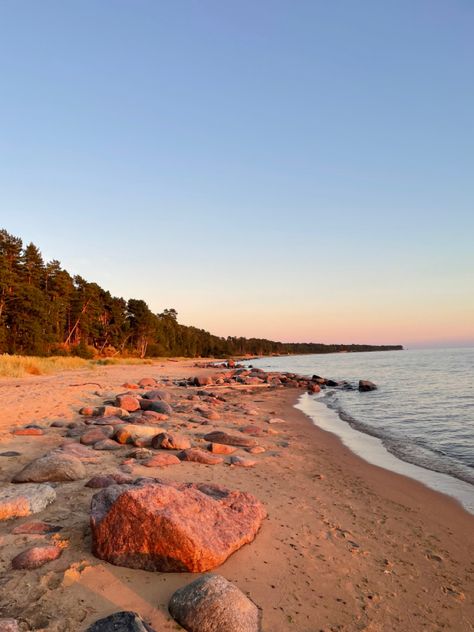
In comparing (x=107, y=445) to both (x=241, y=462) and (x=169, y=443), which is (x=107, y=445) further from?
(x=241, y=462)

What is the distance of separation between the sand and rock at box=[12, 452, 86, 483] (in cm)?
31

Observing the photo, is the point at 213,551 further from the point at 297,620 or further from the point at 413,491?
the point at 413,491

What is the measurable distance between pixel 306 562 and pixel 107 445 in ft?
18.0

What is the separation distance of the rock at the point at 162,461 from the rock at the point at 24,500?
2.16m

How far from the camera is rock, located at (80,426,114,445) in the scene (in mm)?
8938

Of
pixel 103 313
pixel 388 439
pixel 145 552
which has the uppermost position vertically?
pixel 103 313

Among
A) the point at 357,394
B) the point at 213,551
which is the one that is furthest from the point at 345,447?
the point at 357,394

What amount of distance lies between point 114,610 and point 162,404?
1170 centimetres

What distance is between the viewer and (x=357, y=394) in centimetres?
2514

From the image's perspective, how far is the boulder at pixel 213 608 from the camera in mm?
3018

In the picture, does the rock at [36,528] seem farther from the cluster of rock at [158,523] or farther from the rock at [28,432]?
the rock at [28,432]

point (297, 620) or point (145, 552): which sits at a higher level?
point (145, 552)

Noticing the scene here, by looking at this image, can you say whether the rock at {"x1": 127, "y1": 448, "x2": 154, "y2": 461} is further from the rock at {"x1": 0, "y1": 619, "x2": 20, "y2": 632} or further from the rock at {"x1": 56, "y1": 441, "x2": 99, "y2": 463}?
the rock at {"x1": 0, "y1": 619, "x2": 20, "y2": 632}

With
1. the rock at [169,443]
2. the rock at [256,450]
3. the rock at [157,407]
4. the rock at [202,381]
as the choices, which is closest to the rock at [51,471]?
the rock at [169,443]
